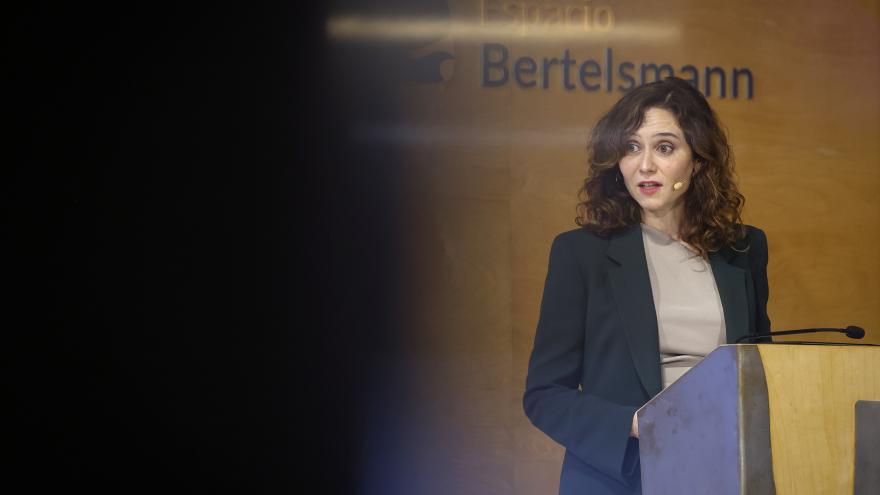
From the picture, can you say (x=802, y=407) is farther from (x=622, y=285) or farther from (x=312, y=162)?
(x=312, y=162)

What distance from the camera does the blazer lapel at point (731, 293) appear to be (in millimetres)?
1995

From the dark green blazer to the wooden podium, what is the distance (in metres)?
0.47

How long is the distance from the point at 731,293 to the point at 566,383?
1.24 ft

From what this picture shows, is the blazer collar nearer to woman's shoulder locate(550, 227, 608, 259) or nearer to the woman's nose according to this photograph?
woman's shoulder locate(550, 227, 608, 259)

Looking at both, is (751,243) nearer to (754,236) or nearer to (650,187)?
(754,236)

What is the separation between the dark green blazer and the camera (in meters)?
1.92

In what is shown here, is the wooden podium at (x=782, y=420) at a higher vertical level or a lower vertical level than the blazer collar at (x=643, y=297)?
lower

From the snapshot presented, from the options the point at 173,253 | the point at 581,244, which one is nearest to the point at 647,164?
the point at 581,244

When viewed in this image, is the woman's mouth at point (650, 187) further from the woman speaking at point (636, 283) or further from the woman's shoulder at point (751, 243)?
the woman's shoulder at point (751, 243)

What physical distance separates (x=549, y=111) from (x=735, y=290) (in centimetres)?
151

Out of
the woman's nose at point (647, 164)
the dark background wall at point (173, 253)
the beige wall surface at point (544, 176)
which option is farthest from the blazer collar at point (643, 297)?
the beige wall surface at point (544, 176)

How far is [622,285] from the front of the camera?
6.65 feet

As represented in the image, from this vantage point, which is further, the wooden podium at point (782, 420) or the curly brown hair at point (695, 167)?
the curly brown hair at point (695, 167)

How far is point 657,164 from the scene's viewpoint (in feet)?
7.15
